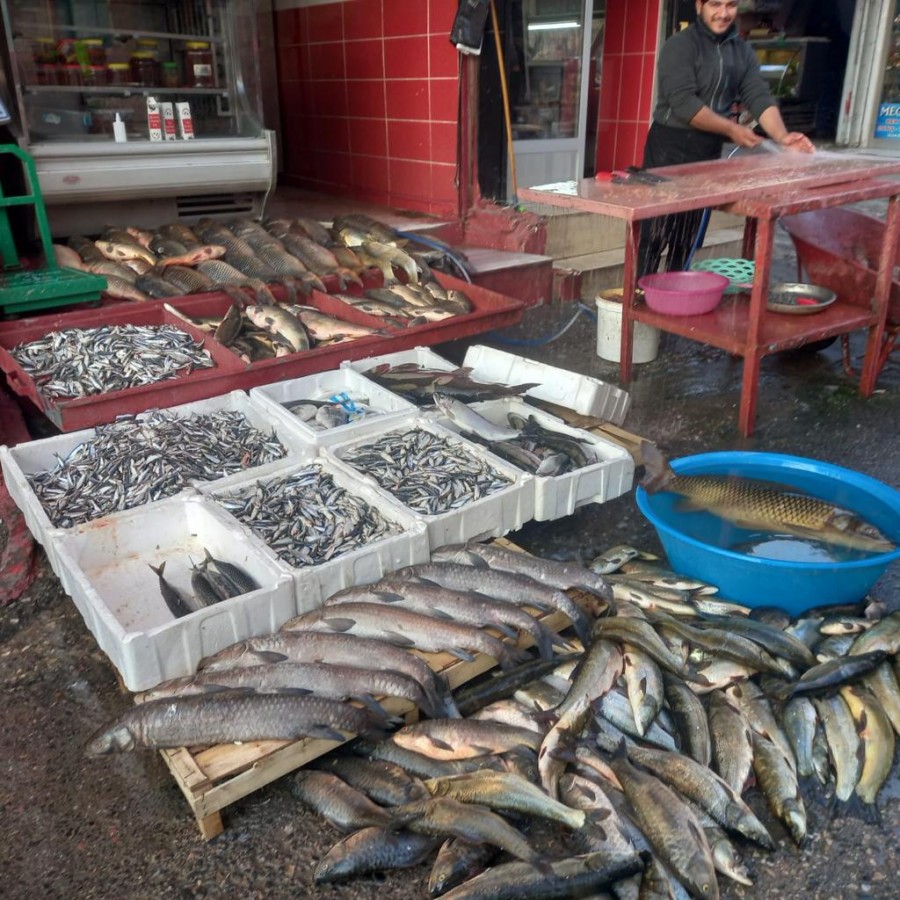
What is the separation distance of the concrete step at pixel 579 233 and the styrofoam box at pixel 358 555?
15.4 feet

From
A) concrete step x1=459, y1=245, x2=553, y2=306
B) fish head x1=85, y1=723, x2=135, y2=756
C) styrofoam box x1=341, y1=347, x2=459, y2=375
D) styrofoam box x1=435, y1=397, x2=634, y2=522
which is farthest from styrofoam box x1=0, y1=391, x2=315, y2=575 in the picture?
concrete step x1=459, y1=245, x2=553, y2=306

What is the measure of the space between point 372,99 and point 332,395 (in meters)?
5.41

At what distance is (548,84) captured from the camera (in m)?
8.47

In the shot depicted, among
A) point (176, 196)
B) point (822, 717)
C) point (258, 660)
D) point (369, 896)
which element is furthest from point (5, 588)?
point (176, 196)

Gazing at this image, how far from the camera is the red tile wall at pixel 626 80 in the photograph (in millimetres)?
9047

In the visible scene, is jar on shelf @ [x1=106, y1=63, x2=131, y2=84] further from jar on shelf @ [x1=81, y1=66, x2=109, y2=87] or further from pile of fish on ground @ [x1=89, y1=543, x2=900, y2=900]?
pile of fish on ground @ [x1=89, y1=543, x2=900, y2=900]

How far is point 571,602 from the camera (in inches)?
122

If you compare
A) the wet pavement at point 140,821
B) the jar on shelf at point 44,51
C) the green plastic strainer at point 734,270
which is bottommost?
the wet pavement at point 140,821

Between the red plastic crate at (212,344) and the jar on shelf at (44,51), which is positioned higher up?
the jar on shelf at (44,51)

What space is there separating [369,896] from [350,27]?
28.8 ft

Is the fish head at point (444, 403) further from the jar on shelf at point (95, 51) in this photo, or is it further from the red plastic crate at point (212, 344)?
the jar on shelf at point (95, 51)

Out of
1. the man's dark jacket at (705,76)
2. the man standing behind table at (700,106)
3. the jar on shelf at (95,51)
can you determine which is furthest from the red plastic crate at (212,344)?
the jar on shelf at (95,51)

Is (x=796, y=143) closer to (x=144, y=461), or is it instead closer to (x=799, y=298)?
(x=799, y=298)

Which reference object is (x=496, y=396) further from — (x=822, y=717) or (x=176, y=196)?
(x=176, y=196)
